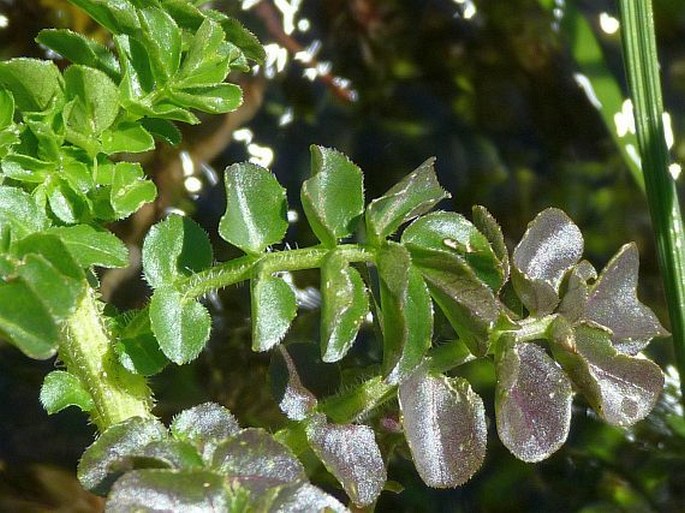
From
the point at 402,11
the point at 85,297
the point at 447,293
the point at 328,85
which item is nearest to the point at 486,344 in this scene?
the point at 447,293

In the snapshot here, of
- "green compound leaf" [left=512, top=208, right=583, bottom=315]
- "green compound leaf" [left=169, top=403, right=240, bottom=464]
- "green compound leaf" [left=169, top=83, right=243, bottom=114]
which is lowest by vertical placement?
"green compound leaf" [left=169, top=403, right=240, bottom=464]

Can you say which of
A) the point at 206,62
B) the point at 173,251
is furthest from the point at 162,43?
the point at 173,251

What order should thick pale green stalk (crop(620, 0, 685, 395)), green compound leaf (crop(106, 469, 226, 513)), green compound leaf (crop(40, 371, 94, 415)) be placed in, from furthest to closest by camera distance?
thick pale green stalk (crop(620, 0, 685, 395))
green compound leaf (crop(40, 371, 94, 415))
green compound leaf (crop(106, 469, 226, 513))

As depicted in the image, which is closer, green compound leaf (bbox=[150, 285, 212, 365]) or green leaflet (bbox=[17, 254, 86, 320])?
green leaflet (bbox=[17, 254, 86, 320])

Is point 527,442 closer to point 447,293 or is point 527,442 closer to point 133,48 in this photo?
point 447,293

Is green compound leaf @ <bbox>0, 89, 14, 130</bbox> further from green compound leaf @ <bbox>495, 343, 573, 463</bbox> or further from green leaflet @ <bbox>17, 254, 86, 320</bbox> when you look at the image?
green compound leaf @ <bbox>495, 343, 573, 463</bbox>

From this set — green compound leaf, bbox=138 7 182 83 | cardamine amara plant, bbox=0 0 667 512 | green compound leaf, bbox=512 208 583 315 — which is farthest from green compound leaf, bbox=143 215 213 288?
green compound leaf, bbox=512 208 583 315

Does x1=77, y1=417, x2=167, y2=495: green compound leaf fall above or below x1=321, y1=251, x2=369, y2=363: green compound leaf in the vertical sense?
below
